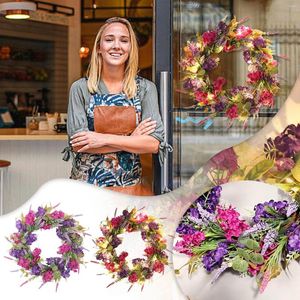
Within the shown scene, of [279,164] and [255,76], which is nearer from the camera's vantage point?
[279,164]

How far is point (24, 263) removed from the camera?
91.3 inches

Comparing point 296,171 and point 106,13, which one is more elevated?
point 106,13

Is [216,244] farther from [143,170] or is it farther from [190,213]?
[143,170]

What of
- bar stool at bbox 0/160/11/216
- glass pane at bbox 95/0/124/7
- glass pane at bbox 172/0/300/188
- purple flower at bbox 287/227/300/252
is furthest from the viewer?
glass pane at bbox 95/0/124/7

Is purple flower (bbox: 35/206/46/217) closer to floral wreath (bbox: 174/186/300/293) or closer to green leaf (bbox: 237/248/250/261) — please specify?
floral wreath (bbox: 174/186/300/293)

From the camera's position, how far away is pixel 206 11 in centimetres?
248

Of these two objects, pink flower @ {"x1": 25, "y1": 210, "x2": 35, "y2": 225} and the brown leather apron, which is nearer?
pink flower @ {"x1": 25, "y1": 210, "x2": 35, "y2": 225}

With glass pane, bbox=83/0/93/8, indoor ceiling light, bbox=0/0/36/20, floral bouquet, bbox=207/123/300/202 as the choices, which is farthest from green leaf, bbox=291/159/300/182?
glass pane, bbox=83/0/93/8

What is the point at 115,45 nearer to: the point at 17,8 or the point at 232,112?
the point at 232,112

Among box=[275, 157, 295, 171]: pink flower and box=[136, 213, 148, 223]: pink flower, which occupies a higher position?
box=[275, 157, 295, 171]: pink flower

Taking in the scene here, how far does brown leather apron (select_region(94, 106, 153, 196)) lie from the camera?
2441mm

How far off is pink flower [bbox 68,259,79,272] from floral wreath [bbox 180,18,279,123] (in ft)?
2.25

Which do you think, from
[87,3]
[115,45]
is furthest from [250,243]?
[87,3]

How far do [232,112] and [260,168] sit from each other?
0.81 ft
